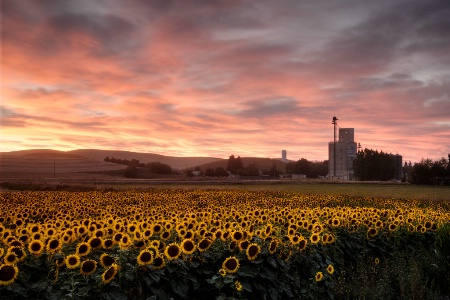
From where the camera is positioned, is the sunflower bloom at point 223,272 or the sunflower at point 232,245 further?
the sunflower at point 232,245

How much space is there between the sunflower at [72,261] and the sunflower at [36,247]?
733 millimetres

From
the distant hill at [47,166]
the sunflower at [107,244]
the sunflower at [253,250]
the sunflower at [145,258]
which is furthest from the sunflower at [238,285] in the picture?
the distant hill at [47,166]

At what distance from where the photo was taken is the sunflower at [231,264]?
6934mm

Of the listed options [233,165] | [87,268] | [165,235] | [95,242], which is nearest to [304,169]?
[233,165]

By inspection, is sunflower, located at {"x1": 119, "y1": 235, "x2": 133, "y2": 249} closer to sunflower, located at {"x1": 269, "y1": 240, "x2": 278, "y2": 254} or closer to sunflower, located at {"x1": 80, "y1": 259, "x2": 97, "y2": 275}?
sunflower, located at {"x1": 80, "y1": 259, "x2": 97, "y2": 275}

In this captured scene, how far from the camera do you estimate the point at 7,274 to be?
5.62 metres

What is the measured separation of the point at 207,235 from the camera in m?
8.27

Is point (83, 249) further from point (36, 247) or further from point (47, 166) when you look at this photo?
point (47, 166)

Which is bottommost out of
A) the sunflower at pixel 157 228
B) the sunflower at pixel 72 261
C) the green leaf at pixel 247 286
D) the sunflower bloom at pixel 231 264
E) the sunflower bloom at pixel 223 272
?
the green leaf at pixel 247 286

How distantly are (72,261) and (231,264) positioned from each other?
2.41m

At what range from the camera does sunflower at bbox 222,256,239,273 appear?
22.7ft

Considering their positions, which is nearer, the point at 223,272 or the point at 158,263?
the point at 158,263

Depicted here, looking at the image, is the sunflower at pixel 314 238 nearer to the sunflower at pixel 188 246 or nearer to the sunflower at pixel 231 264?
the sunflower at pixel 231 264

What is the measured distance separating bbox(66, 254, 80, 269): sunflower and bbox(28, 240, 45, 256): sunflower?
2.41 ft
